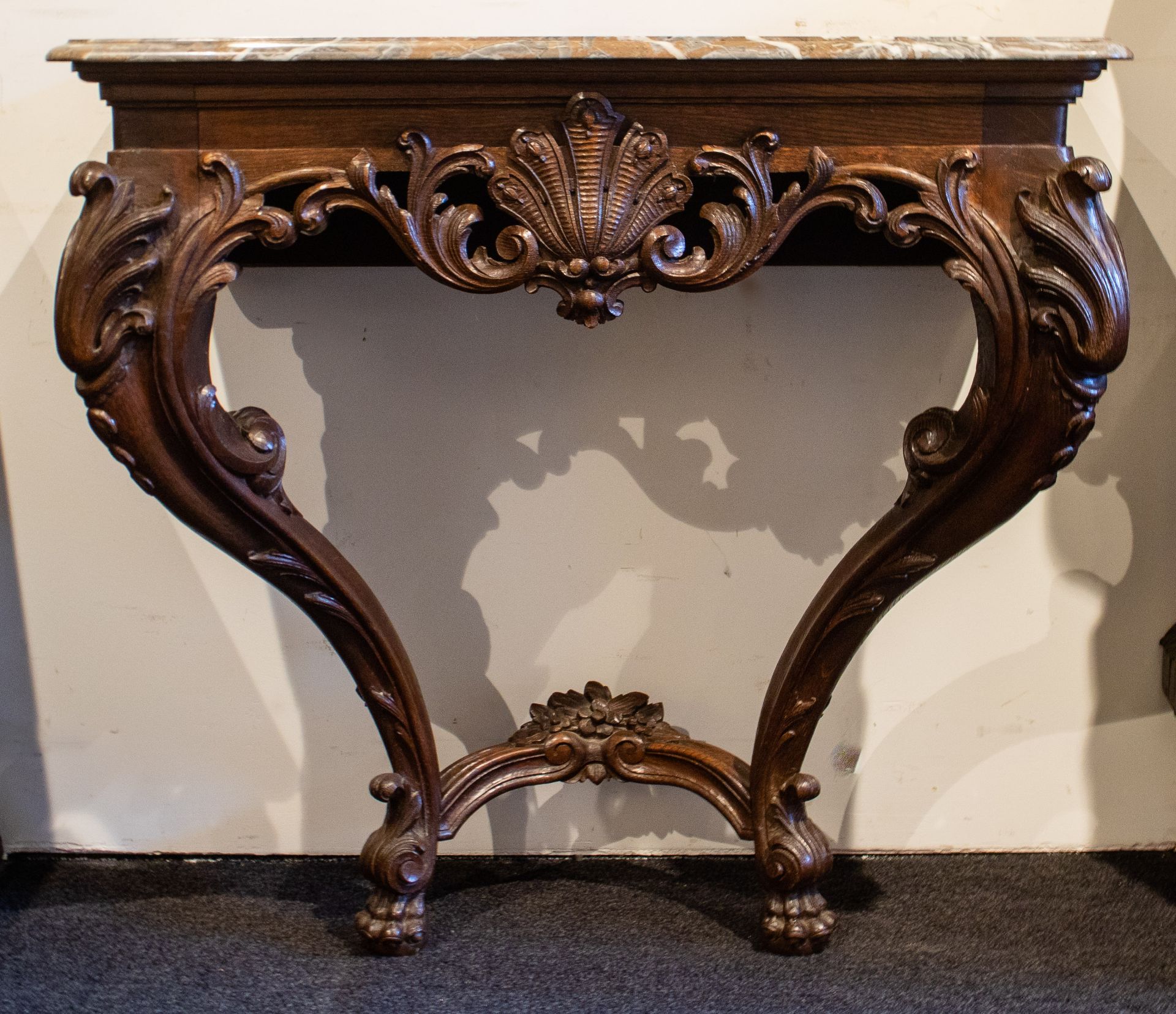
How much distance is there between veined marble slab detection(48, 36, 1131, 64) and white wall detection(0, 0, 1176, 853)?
0.38 meters

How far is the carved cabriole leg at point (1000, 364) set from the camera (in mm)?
843

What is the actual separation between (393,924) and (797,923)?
382 mm

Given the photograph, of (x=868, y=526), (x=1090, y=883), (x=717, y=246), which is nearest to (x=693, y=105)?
(x=717, y=246)

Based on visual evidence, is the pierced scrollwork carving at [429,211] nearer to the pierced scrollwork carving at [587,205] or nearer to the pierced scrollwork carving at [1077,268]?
the pierced scrollwork carving at [587,205]

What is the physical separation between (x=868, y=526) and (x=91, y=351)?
2.70 feet

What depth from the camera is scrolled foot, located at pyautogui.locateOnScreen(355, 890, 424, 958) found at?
1.05 metres

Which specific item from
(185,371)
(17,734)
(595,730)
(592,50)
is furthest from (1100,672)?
(17,734)

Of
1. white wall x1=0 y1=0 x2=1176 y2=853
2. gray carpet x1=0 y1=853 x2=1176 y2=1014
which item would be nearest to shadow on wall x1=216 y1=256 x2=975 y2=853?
white wall x1=0 y1=0 x2=1176 y2=853

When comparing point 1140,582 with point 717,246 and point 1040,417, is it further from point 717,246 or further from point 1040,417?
point 717,246

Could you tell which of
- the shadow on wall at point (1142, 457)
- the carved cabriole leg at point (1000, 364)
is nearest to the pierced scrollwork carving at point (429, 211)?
the carved cabriole leg at point (1000, 364)

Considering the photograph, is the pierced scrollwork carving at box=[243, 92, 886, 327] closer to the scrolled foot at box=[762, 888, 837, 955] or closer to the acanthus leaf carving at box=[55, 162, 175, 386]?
the acanthus leaf carving at box=[55, 162, 175, 386]

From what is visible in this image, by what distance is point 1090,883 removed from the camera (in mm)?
1220

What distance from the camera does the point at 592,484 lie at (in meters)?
1.25

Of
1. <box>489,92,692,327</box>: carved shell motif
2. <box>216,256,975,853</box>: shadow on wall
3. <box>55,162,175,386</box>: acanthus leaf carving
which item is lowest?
<box>216,256,975,853</box>: shadow on wall
